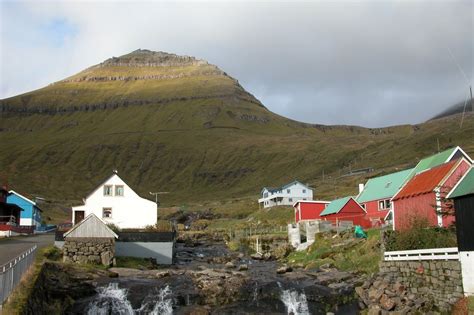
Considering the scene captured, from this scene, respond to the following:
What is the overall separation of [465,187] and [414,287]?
6.83 m

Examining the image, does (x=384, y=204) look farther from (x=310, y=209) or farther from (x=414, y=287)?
(x=414, y=287)

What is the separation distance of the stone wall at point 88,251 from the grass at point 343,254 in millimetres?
17614

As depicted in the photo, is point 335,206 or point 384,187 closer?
point 384,187

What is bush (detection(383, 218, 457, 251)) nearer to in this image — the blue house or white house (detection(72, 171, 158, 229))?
white house (detection(72, 171, 158, 229))

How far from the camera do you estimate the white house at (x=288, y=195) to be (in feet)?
427

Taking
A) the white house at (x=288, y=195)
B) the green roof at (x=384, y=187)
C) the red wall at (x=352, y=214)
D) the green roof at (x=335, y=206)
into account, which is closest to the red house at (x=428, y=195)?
the green roof at (x=384, y=187)

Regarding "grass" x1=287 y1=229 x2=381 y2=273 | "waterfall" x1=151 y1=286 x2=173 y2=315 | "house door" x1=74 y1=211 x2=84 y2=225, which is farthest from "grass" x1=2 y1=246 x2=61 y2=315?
"house door" x1=74 y1=211 x2=84 y2=225

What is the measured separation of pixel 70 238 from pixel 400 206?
27.6m

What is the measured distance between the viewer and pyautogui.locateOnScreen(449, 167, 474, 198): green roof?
86.4 feet

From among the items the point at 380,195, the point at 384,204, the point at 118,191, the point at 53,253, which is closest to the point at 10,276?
the point at 53,253

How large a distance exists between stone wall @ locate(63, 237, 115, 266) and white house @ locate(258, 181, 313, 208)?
8886cm

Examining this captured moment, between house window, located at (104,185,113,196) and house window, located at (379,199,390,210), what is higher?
house window, located at (104,185,113,196)

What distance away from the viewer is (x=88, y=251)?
136 ft

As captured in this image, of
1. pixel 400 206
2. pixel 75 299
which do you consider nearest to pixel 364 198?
pixel 400 206
